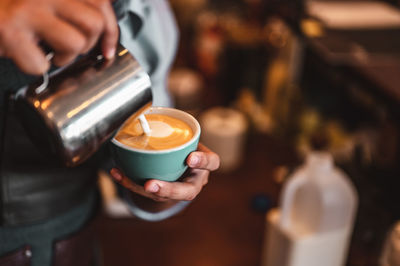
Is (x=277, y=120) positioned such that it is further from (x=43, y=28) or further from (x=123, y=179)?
(x=43, y=28)

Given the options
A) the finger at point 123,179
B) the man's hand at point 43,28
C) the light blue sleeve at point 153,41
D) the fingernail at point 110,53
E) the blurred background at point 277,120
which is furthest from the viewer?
the blurred background at point 277,120

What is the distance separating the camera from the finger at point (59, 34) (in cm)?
43

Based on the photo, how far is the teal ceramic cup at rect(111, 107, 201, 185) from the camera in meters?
0.56

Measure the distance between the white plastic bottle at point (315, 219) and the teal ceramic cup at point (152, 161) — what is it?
1.47 feet

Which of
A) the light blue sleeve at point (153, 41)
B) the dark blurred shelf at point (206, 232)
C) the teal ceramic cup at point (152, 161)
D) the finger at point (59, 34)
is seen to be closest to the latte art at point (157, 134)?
the teal ceramic cup at point (152, 161)

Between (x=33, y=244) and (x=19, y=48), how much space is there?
21.4 inches

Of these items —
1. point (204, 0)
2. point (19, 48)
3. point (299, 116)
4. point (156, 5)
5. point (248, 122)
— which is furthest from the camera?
point (204, 0)

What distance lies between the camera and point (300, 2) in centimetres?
161

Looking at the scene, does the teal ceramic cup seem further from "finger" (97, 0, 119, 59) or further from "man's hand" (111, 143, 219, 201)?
"finger" (97, 0, 119, 59)

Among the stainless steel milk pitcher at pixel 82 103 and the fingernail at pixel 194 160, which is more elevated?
the stainless steel milk pitcher at pixel 82 103

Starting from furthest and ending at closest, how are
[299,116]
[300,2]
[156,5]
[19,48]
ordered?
[299,116] → [300,2] → [156,5] → [19,48]

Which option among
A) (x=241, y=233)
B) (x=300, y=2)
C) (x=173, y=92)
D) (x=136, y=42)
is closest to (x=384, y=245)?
(x=241, y=233)

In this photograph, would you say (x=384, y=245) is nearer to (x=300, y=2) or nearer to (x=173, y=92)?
(x=300, y=2)

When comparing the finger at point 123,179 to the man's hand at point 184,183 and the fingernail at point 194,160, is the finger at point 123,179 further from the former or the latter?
the fingernail at point 194,160
